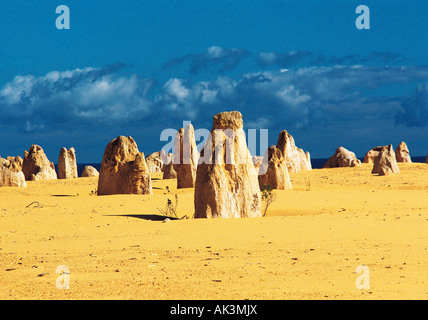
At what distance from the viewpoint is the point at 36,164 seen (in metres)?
38.8

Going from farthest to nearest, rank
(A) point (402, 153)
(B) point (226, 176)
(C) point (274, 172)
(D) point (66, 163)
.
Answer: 1. (D) point (66, 163)
2. (A) point (402, 153)
3. (C) point (274, 172)
4. (B) point (226, 176)

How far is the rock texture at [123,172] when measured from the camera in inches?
755

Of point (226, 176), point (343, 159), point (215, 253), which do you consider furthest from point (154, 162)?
point (215, 253)

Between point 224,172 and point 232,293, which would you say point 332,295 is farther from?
point 224,172

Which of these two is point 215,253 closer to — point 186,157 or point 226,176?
point 226,176

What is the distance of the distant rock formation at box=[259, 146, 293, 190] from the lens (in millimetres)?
21125

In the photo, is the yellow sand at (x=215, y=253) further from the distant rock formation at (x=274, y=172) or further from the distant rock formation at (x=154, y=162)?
the distant rock formation at (x=154, y=162)

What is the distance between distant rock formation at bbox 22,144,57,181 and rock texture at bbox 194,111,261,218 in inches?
1111

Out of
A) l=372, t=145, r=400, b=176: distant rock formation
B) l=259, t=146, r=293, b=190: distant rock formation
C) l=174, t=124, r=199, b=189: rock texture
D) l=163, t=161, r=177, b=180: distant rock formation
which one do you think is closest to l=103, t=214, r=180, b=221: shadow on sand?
l=259, t=146, r=293, b=190: distant rock formation

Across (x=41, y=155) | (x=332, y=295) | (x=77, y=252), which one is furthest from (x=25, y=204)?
(x=41, y=155)

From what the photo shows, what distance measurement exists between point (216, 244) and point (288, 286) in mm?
3207

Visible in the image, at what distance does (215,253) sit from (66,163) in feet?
122

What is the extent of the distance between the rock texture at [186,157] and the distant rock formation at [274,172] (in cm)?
323

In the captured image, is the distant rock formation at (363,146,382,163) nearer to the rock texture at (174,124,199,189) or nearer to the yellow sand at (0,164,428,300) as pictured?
the rock texture at (174,124,199,189)
